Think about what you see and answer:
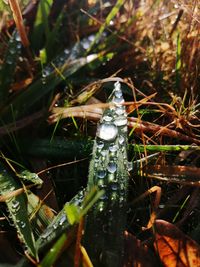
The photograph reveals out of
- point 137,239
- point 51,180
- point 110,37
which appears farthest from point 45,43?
point 137,239

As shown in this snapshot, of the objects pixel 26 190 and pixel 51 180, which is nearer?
pixel 26 190

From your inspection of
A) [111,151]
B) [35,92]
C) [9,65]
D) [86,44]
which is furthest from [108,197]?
[86,44]

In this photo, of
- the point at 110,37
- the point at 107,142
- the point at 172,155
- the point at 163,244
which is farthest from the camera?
the point at 110,37

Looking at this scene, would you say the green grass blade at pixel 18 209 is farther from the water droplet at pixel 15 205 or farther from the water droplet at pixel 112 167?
the water droplet at pixel 112 167

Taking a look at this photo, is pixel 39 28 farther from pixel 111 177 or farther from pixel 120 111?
pixel 111 177

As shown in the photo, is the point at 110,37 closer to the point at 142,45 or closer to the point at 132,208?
the point at 142,45

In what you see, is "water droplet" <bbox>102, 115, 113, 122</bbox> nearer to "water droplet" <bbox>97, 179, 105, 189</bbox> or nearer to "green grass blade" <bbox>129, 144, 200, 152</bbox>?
"green grass blade" <bbox>129, 144, 200, 152</bbox>
